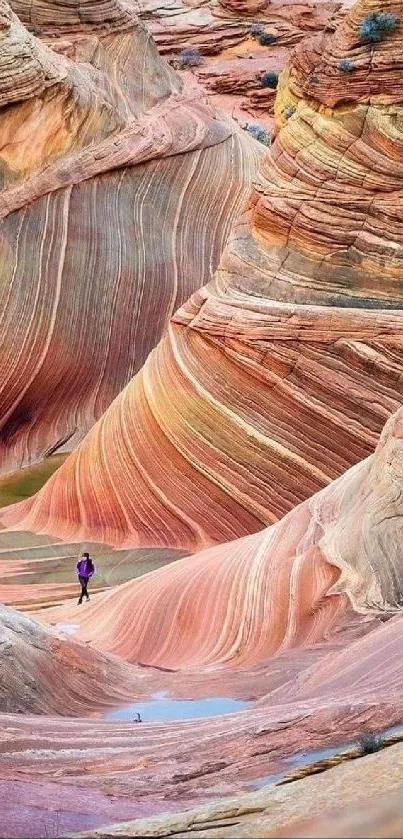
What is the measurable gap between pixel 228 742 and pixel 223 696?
2901 mm

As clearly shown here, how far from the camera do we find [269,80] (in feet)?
132

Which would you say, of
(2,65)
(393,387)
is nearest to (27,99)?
(2,65)

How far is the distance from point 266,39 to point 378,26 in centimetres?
2777

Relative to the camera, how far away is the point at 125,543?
713 inches

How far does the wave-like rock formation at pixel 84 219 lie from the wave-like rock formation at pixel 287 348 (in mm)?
5824

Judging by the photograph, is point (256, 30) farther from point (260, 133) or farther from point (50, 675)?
point (50, 675)

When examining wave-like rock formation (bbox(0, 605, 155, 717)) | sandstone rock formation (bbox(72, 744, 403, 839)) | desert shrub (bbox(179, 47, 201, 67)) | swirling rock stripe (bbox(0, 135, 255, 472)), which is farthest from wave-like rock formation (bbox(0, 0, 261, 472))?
sandstone rock formation (bbox(72, 744, 403, 839))

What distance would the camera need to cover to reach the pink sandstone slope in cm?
1002

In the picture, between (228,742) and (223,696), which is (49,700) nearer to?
(223,696)

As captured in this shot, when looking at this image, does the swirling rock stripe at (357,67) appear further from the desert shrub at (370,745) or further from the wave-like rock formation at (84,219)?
the desert shrub at (370,745)

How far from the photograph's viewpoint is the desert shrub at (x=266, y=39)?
43.0 meters

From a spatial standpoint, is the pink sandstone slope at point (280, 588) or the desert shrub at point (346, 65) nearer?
the pink sandstone slope at point (280, 588)

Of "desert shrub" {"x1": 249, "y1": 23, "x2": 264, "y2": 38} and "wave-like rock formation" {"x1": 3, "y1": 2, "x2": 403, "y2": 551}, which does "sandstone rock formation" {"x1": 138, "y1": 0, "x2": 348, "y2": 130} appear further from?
"wave-like rock formation" {"x1": 3, "y1": 2, "x2": 403, "y2": 551}

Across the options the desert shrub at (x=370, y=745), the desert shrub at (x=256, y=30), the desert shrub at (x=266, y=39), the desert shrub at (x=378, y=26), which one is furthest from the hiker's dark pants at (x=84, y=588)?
the desert shrub at (x=256, y=30)
